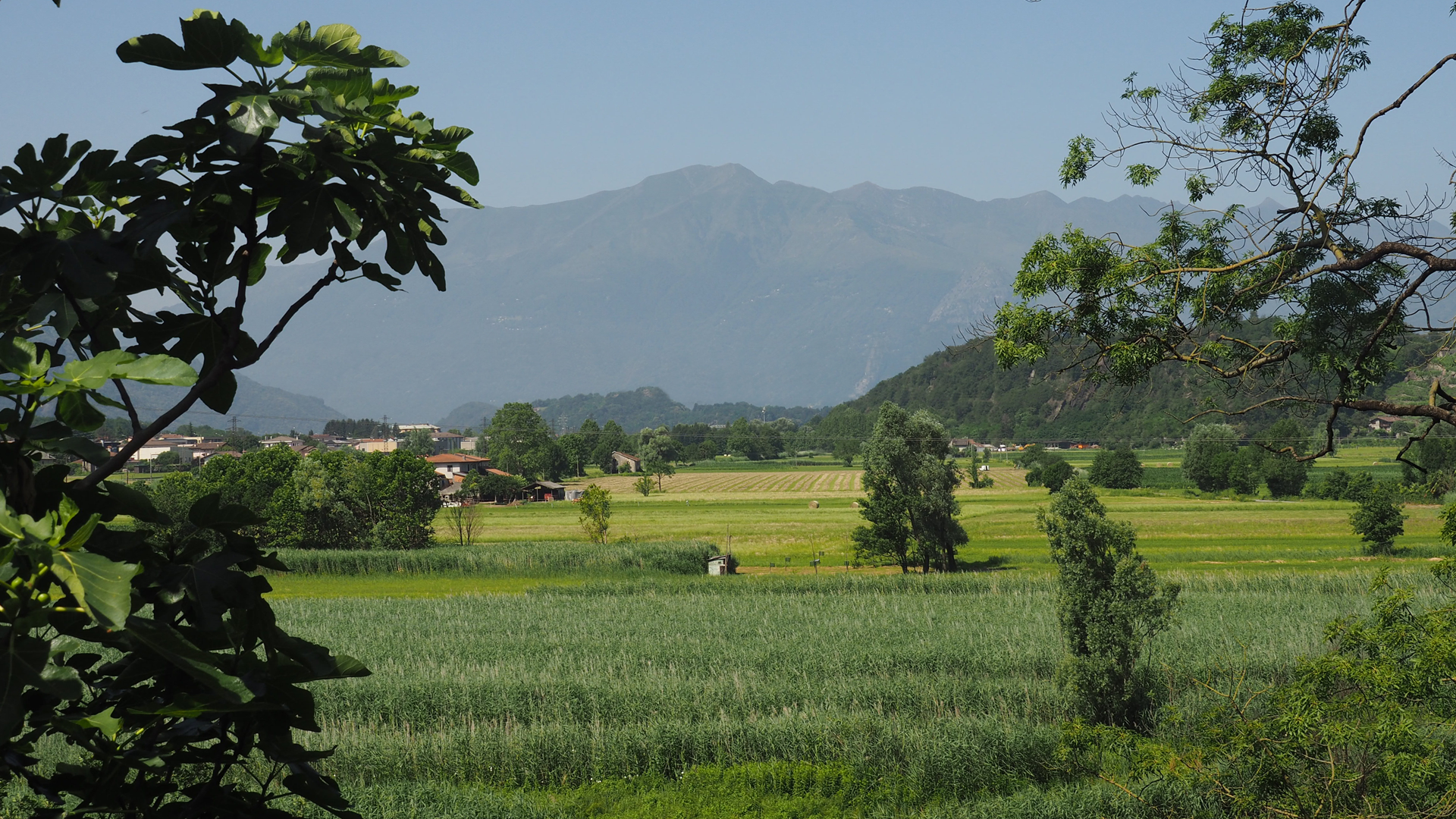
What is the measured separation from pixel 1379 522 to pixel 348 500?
184 feet

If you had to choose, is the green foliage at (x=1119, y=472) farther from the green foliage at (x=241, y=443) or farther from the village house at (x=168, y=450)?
the village house at (x=168, y=450)

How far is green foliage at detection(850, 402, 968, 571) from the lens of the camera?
144 ft

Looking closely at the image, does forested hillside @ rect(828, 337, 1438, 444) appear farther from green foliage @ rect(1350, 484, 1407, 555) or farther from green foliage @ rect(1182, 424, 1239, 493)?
green foliage @ rect(1350, 484, 1407, 555)

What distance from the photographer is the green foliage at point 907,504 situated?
1734 inches

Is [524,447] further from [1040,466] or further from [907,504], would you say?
[907,504]

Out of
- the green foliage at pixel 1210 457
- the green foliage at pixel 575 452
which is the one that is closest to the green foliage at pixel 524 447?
the green foliage at pixel 575 452

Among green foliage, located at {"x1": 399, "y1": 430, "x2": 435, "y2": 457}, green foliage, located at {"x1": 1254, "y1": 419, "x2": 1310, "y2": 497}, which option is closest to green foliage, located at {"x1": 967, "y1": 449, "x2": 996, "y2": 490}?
green foliage, located at {"x1": 1254, "y1": 419, "x2": 1310, "y2": 497}

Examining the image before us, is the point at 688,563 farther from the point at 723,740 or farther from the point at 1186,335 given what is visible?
the point at 1186,335

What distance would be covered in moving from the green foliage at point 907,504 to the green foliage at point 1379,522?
20093 millimetres

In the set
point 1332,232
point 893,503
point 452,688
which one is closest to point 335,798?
point 1332,232

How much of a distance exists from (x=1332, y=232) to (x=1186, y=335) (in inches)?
57.6

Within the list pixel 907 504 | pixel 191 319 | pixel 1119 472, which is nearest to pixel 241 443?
pixel 1119 472

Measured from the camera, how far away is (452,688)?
17.5 meters

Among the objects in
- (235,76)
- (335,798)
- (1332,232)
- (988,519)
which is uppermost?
(1332,232)
